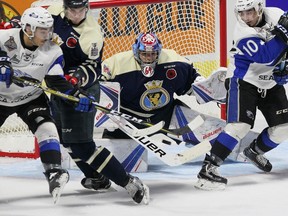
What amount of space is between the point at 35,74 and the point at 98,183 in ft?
2.19

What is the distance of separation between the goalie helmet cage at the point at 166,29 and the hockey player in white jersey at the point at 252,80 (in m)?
0.93

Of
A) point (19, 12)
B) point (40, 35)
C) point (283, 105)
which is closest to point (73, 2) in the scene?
point (40, 35)

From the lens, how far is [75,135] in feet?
12.7

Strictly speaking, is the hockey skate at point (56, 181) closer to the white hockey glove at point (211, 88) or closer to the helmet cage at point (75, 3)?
the helmet cage at point (75, 3)

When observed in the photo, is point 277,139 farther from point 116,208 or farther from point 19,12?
point 19,12

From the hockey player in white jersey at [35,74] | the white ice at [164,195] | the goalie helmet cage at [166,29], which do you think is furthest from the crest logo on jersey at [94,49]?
the goalie helmet cage at [166,29]

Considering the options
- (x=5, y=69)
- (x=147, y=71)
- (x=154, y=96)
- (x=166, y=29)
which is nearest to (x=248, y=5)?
(x=147, y=71)

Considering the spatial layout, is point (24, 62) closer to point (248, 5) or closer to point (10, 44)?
point (10, 44)

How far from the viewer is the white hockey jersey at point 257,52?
13.8 feet

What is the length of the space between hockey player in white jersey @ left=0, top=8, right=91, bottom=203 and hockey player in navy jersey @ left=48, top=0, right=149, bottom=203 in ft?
0.51

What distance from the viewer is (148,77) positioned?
15.6 ft

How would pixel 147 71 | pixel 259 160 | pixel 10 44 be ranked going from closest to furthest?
pixel 10 44 < pixel 259 160 < pixel 147 71

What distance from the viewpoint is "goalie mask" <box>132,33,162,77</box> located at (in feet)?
15.2

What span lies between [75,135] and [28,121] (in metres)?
0.23
